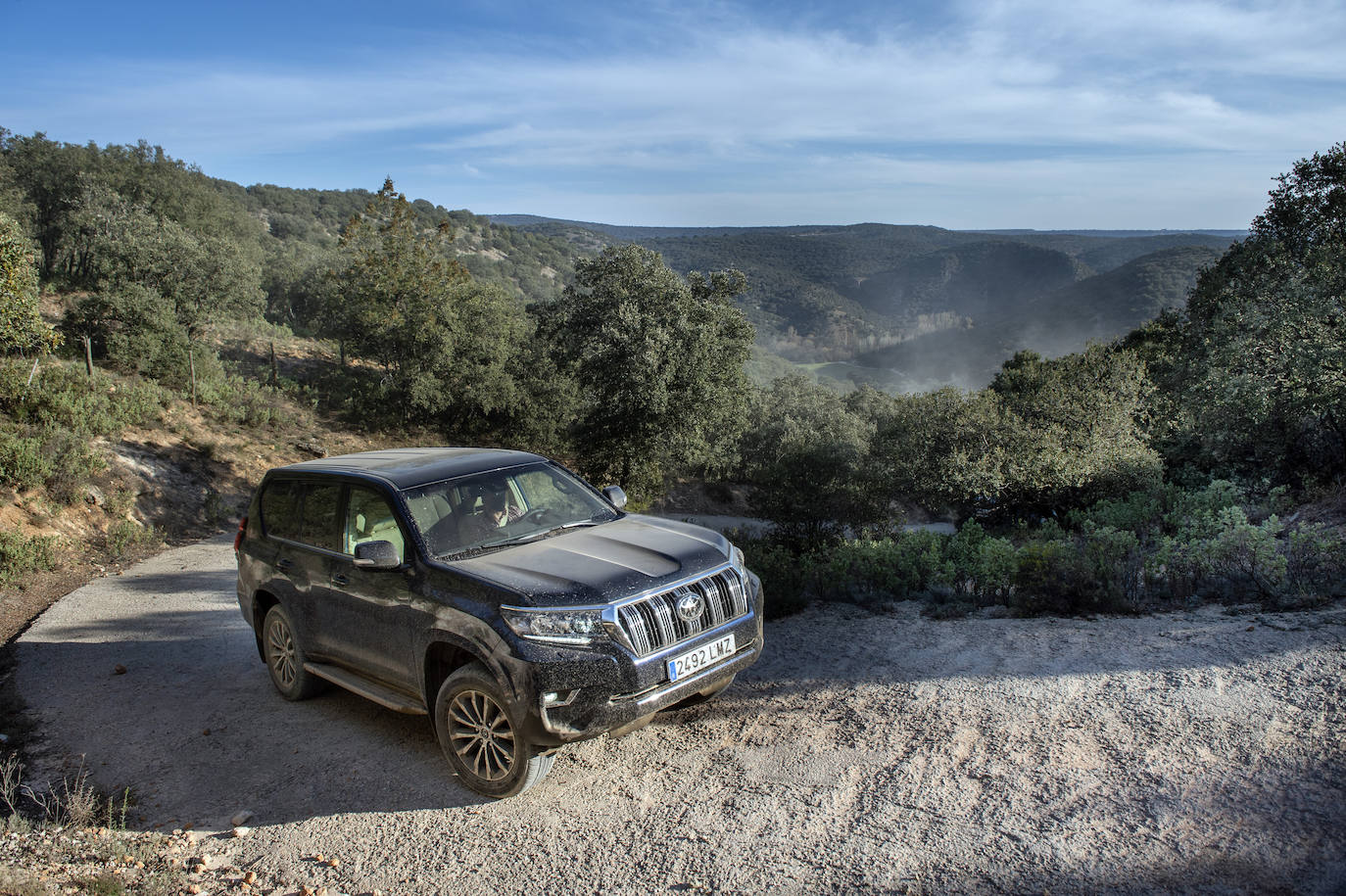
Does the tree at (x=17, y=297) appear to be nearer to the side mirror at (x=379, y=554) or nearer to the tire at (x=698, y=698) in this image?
the side mirror at (x=379, y=554)

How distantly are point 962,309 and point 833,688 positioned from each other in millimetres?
163709

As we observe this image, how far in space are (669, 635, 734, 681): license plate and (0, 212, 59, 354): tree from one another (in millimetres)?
13073

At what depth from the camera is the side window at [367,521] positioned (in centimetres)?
493

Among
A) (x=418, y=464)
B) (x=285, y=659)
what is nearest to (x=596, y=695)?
(x=418, y=464)

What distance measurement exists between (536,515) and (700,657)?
158cm

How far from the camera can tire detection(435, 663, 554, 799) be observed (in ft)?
13.3

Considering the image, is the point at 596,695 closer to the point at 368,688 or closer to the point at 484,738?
the point at 484,738

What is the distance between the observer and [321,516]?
5.33 m

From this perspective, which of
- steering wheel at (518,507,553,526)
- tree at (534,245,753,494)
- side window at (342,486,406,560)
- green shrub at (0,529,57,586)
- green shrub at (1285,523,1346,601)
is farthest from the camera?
tree at (534,245,753,494)

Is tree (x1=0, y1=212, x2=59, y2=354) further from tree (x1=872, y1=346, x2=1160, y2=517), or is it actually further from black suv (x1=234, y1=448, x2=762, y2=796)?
tree (x1=872, y1=346, x2=1160, y2=517)

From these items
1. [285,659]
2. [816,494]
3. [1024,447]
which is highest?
[285,659]

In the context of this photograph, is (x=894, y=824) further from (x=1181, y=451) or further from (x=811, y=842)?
(x=1181, y=451)

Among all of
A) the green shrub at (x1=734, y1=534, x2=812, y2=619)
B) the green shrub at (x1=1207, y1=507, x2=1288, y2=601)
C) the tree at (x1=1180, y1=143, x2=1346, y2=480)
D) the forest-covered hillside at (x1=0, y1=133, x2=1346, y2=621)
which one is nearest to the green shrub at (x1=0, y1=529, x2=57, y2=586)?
the forest-covered hillside at (x1=0, y1=133, x2=1346, y2=621)

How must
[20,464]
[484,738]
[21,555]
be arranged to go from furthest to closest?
[20,464] < [21,555] < [484,738]
